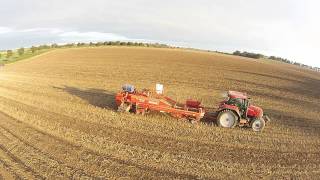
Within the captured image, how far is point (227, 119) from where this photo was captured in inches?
702

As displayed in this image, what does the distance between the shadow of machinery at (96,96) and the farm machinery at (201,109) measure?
1538 millimetres

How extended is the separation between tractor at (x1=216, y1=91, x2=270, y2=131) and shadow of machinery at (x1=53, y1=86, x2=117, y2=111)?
17.6 ft

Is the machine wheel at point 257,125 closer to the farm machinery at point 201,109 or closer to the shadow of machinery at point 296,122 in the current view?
the farm machinery at point 201,109

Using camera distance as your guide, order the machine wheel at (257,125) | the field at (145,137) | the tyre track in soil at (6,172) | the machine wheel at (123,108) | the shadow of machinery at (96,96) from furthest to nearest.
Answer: the shadow of machinery at (96,96) → the machine wheel at (123,108) → the machine wheel at (257,125) → the field at (145,137) → the tyre track in soil at (6,172)

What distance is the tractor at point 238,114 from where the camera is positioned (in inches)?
698

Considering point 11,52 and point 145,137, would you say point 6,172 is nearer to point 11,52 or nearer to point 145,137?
point 145,137

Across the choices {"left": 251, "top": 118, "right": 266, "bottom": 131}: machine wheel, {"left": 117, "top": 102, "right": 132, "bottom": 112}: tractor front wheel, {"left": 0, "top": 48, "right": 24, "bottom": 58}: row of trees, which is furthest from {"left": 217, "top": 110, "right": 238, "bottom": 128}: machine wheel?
{"left": 0, "top": 48, "right": 24, "bottom": 58}: row of trees

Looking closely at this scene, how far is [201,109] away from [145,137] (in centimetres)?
366

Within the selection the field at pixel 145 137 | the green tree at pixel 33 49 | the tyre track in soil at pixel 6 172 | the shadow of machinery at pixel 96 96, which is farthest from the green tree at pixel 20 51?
the tyre track in soil at pixel 6 172

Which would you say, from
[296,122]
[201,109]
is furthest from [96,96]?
[296,122]

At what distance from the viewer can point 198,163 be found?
512 inches

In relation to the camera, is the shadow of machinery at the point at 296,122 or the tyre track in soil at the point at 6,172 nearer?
the tyre track in soil at the point at 6,172

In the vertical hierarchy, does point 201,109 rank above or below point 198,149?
above

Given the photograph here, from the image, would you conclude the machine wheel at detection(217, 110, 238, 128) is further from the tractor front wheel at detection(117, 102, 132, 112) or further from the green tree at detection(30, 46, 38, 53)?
the green tree at detection(30, 46, 38, 53)
